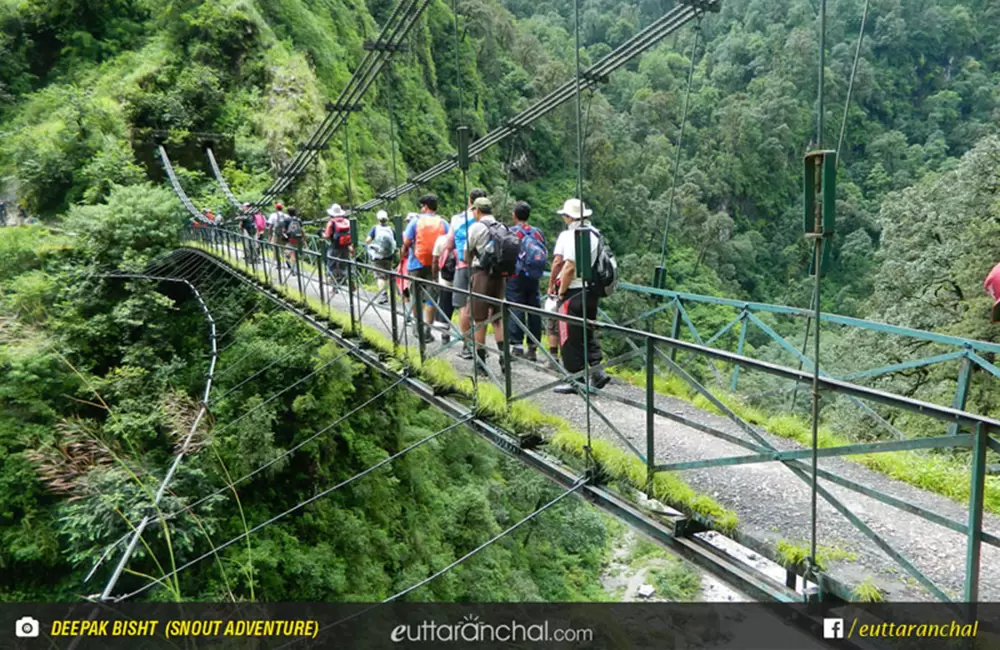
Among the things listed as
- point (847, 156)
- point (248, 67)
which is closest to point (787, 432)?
point (248, 67)

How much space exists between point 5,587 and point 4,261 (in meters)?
6.30

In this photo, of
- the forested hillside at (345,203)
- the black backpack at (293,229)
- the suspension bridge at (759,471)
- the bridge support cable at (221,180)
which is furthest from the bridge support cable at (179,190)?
the suspension bridge at (759,471)

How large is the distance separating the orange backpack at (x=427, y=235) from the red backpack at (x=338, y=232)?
2.82 metres

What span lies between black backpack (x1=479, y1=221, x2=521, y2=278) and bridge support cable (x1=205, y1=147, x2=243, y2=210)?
12.2m

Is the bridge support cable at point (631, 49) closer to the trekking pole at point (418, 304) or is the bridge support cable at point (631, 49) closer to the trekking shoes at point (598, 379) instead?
the trekking pole at point (418, 304)

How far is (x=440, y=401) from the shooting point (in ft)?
12.4

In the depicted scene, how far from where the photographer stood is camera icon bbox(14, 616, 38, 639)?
6.58m

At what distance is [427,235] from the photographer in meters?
5.16

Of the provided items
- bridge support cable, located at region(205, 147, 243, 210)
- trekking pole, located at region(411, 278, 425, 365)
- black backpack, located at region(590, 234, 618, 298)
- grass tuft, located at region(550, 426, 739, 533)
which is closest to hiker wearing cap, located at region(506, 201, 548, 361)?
trekking pole, located at region(411, 278, 425, 365)

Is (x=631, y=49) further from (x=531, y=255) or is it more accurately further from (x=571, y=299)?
(x=571, y=299)

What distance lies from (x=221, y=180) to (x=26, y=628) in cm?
1150

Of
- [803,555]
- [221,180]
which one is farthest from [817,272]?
[221,180]

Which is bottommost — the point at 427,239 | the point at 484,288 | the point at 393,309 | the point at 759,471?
the point at 759,471

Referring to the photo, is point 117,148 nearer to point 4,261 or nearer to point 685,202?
point 4,261
